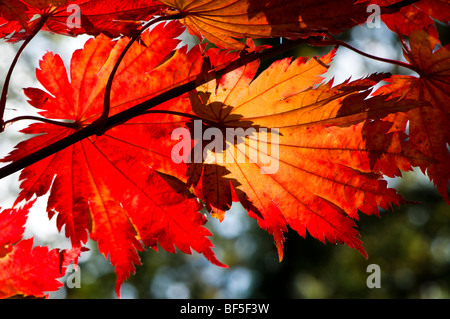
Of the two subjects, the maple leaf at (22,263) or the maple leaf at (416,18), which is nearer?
the maple leaf at (416,18)

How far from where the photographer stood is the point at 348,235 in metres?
0.75

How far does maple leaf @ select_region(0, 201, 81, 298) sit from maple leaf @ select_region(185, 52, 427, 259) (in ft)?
1.51

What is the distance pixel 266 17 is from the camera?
0.65m

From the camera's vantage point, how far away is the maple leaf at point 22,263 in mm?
962

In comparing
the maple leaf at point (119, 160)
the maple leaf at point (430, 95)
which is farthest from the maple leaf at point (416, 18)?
the maple leaf at point (119, 160)

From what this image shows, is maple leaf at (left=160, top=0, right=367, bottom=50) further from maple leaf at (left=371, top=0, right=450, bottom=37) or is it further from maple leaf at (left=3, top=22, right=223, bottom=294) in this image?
maple leaf at (left=371, top=0, right=450, bottom=37)

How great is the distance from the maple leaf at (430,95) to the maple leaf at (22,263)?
0.80m

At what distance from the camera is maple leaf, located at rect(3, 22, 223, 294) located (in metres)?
0.80

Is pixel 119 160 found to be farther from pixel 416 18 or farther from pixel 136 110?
pixel 416 18

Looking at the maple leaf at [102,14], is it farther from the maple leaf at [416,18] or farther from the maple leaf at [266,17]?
the maple leaf at [416,18]

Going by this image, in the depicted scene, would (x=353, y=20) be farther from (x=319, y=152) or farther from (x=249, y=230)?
(x=249, y=230)

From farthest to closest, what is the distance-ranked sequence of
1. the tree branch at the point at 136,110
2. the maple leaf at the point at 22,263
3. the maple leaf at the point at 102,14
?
the maple leaf at the point at 22,263
the maple leaf at the point at 102,14
the tree branch at the point at 136,110

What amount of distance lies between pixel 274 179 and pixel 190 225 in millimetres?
176

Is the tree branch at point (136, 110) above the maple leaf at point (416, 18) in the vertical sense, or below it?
below
